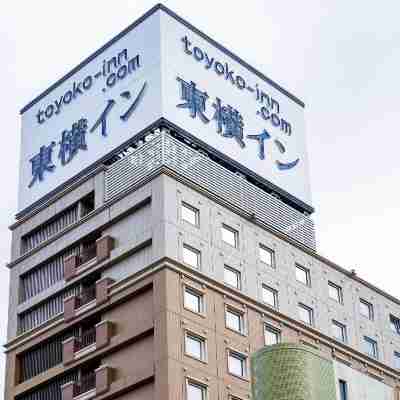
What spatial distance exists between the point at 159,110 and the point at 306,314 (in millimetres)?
18238

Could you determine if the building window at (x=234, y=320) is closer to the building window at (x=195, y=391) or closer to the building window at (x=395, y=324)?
the building window at (x=195, y=391)

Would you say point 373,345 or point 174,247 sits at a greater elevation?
point 174,247

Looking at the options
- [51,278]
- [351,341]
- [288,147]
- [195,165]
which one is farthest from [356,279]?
[51,278]

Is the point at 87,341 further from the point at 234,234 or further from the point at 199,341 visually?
the point at 234,234

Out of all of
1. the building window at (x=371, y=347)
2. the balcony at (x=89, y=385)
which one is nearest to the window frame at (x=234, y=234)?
the balcony at (x=89, y=385)

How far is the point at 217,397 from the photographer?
75.4m

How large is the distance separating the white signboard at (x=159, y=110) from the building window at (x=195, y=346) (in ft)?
52.6

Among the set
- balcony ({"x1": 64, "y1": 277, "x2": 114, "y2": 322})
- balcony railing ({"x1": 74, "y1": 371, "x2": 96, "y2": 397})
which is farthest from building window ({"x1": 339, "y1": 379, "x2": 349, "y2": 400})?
balcony ({"x1": 64, "y1": 277, "x2": 114, "y2": 322})

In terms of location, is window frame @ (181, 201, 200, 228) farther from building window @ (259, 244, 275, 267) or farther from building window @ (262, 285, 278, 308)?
building window @ (262, 285, 278, 308)

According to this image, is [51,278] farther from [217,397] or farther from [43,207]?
[217,397]

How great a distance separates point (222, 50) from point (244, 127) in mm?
6330

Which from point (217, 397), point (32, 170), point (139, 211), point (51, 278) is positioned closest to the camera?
point (217, 397)

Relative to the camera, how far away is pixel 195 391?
74500 millimetres

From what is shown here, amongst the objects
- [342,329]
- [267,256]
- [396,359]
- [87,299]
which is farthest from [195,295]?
[396,359]
